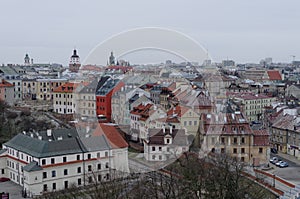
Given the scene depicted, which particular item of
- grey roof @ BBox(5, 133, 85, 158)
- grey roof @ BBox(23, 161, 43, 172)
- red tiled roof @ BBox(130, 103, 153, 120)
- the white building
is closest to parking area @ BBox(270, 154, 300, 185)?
red tiled roof @ BBox(130, 103, 153, 120)

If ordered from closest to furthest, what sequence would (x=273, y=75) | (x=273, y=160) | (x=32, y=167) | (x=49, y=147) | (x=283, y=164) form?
(x=32, y=167) → (x=49, y=147) → (x=283, y=164) → (x=273, y=160) → (x=273, y=75)

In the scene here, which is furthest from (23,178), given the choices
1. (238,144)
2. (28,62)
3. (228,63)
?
(228,63)

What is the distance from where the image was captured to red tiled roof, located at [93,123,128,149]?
11820mm

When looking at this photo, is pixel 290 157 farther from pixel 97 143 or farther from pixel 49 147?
pixel 49 147

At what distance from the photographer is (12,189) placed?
12.4 m

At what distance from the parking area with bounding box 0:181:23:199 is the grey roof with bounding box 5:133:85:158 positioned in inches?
42.9

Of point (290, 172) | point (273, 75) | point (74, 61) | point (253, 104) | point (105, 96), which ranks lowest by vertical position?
point (290, 172)

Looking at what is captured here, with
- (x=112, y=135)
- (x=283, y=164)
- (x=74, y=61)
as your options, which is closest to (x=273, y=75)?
(x=74, y=61)

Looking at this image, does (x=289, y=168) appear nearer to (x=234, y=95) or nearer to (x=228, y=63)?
(x=234, y=95)

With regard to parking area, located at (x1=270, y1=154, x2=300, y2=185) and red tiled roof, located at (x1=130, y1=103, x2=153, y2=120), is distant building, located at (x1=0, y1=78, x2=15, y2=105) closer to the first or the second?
red tiled roof, located at (x1=130, y1=103, x2=153, y2=120)

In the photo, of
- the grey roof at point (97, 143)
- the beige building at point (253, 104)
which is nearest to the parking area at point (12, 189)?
the grey roof at point (97, 143)

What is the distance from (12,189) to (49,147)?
1.73 metres

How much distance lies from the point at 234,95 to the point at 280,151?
783 cm

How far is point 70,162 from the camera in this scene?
12.2 m
